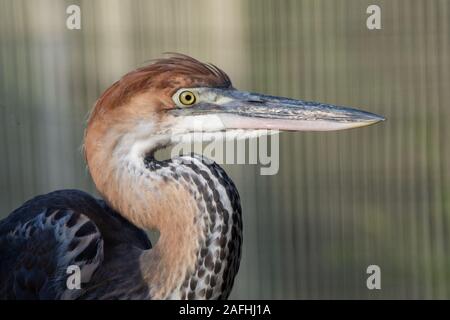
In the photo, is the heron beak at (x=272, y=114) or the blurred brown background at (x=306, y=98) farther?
the blurred brown background at (x=306, y=98)

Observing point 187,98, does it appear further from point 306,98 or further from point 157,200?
point 306,98

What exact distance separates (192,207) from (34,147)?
5.20 feet

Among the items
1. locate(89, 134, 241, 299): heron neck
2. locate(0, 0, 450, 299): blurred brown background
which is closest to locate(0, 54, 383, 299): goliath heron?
locate(89, 134, 241, 299): heron neck

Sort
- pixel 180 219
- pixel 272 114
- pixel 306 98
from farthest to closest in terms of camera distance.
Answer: pixel 306 98, pixel 272 114, pixel 180 219

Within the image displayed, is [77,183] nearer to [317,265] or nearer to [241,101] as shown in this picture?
[317,265]

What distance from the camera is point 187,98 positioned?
2.51 m

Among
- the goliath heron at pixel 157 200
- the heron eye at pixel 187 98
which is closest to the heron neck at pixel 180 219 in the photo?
the goliath heron at pixel 157 200

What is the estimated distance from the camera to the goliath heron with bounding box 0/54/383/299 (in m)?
2.42

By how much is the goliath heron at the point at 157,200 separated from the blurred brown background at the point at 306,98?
45.6 inches

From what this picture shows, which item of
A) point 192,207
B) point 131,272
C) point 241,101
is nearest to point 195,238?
point 192,207

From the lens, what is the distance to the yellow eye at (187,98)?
2504 mm

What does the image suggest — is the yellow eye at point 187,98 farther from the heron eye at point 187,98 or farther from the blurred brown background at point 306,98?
the blurred brown background at point 306,98

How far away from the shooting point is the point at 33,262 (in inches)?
98.8

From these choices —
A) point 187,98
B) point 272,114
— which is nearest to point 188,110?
point 187,98
